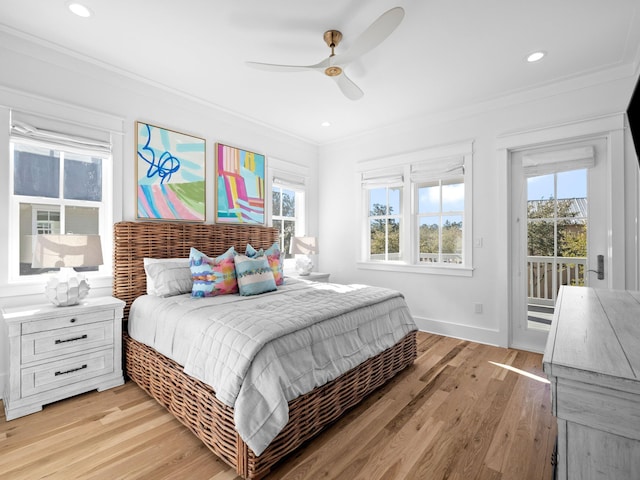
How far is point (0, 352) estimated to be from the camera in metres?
2.32

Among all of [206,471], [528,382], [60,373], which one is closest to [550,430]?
[528,382]

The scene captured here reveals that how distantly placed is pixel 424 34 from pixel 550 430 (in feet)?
9.24

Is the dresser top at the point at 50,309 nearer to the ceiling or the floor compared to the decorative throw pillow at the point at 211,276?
nearer to the floor

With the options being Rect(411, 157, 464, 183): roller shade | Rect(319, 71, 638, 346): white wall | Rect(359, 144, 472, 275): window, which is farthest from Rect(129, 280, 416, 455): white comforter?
Rect(411, 157, 464, 183): roller shade

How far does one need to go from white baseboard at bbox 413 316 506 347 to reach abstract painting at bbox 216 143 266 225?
250 cm

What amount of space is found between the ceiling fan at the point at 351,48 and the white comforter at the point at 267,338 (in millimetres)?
1717

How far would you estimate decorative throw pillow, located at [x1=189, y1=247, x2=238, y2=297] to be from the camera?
8.67 feet

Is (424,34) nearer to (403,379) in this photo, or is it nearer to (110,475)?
(403,379)

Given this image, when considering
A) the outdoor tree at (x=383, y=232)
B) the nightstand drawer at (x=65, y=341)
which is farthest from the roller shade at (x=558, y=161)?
the nightstand drawer at (x=65, y=341)

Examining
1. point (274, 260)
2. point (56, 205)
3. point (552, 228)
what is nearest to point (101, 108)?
point (56, 205)

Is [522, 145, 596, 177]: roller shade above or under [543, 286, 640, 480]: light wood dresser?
above

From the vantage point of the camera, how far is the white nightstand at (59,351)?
208 cm

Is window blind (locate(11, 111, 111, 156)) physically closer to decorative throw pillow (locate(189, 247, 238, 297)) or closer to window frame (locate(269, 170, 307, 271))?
decorative throw pillow (locate(189, 247, 238, 297))

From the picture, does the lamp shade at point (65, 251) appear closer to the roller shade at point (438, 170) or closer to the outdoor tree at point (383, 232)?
the outdoor tree at point (383, 232)
